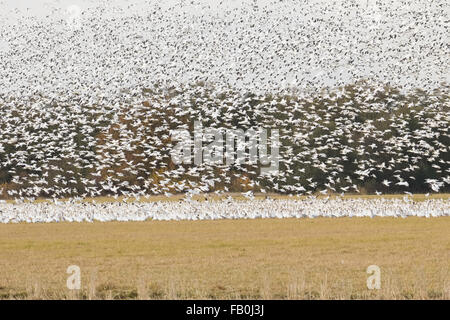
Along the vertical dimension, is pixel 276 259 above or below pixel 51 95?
below

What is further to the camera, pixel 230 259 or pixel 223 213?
pixel 223 213

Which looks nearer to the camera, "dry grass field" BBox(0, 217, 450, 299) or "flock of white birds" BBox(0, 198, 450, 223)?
"dry grass field" BBox(0, 217, 450, 299)

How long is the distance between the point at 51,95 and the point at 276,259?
119446 millimetres

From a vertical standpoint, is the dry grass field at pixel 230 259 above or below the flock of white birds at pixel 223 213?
below

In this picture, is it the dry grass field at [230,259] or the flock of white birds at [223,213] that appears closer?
the dry grass field at [230,259]

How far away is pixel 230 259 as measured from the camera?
32.3 meters

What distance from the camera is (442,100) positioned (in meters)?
133

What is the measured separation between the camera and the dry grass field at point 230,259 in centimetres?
2278

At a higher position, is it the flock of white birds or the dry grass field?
the flock of white birds

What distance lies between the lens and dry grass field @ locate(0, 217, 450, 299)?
2278 centimetres

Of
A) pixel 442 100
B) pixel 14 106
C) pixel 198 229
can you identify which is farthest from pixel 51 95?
pixel 198 229

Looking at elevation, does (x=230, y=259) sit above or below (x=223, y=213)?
below

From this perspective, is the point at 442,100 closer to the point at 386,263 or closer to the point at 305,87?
the point at 305,87
